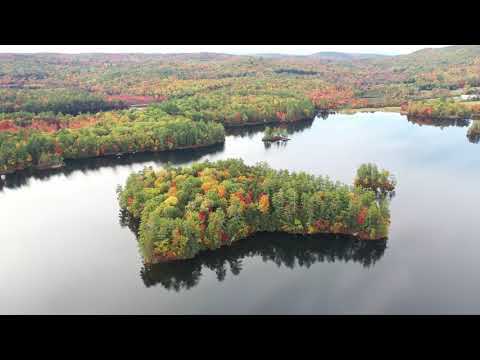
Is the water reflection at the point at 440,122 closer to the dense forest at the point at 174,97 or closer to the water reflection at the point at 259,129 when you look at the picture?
the dense forest at the point at 174,97

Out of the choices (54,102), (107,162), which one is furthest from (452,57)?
(107,162)

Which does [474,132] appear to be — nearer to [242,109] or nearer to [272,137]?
[272,137]

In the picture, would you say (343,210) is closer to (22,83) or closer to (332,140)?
(332,140)

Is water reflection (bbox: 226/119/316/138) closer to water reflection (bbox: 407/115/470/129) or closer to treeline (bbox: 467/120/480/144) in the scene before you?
water reflection (bbox: 407/115/470/129)

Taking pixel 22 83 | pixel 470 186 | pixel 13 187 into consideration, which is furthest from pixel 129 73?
pixel 470 186

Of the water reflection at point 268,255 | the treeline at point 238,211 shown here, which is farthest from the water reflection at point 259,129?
the water reflection at point 268,255
